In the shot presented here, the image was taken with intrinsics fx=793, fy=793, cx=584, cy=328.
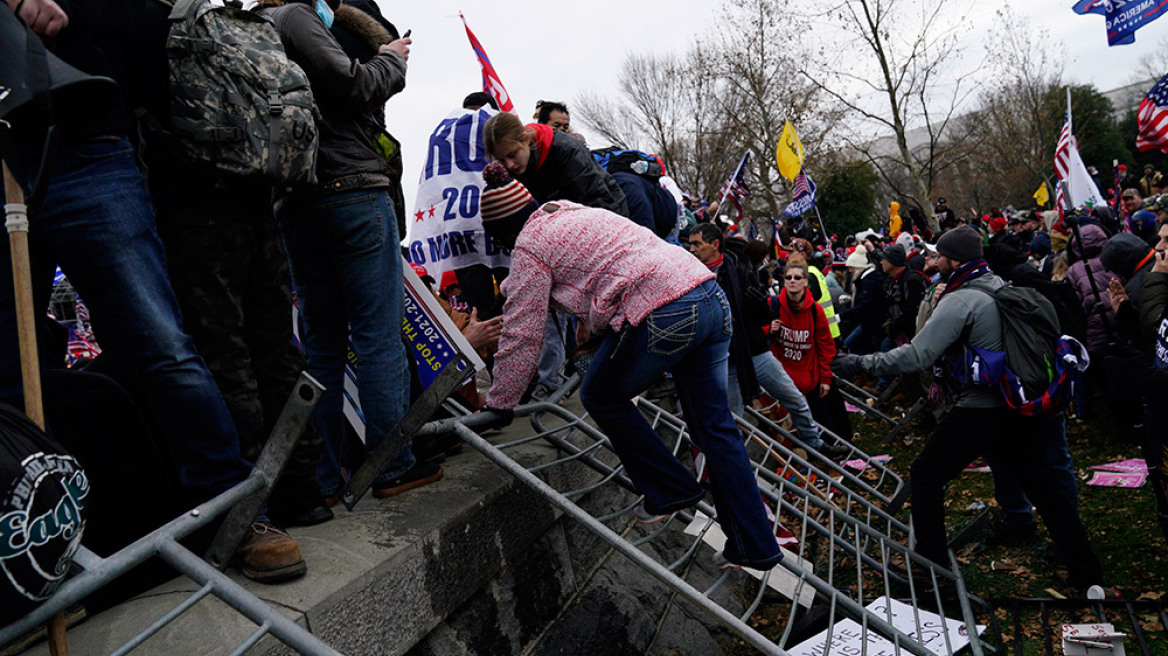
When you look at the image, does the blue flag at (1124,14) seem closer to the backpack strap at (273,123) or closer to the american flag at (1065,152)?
the american flag at (1065,152)

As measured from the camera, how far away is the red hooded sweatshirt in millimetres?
7480

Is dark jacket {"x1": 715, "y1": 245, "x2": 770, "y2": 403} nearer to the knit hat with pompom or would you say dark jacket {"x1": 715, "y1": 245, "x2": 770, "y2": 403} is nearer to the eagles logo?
the knit hat with pompom

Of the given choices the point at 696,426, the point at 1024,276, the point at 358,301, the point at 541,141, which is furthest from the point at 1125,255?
the point at 358,301

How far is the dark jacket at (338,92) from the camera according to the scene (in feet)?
9.69

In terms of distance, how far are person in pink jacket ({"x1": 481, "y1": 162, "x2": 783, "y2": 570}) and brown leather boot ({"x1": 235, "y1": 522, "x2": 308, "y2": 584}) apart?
1109mm

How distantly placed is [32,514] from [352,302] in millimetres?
1690

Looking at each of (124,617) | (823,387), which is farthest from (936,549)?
(124,617)

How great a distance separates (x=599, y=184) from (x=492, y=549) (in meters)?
2.30

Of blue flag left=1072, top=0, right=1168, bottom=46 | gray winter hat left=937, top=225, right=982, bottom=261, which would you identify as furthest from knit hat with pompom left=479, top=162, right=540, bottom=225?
blue flag left=1072, top=0, right=1168, bottom=46

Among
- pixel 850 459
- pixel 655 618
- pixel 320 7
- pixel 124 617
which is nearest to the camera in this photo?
pixel 124 617

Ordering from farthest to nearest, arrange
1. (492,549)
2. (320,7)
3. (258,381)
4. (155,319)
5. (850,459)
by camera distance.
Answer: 1. (850,459)
2. (320,7)
3. (492,549)
4. (258,381)
5. (155,319)

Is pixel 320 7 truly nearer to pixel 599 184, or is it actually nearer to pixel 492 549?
pixel 599 184

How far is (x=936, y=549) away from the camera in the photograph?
4.46m

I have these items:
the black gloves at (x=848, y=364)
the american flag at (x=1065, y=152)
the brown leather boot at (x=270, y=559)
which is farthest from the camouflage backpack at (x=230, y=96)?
the american flag at (x=1065, y=152)
